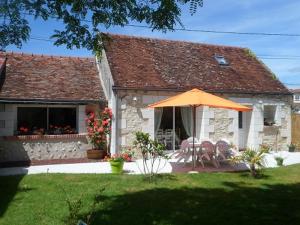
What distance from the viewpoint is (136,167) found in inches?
496

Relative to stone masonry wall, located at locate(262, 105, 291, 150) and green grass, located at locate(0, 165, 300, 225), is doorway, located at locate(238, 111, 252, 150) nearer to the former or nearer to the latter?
stone masonry wall, located at locate(262, 105, 291, 150)

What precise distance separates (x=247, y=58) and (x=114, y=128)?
30.6 feet

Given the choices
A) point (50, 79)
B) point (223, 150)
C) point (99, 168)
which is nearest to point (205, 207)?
point (223, 150)

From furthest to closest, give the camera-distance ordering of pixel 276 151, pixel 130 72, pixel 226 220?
pixel 276 151 < pixel 130 72 < pixel 226 220

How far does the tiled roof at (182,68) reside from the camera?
1521 cm

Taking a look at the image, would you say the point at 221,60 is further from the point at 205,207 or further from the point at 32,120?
the point at 205,207

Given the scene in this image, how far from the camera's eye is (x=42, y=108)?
14805 mm

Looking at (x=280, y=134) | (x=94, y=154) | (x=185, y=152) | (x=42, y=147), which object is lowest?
(x=94, y=154)

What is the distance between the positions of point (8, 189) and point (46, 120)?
6.20 m

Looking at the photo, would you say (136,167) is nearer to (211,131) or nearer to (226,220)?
(211,131)

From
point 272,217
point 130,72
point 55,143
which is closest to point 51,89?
point 55,143

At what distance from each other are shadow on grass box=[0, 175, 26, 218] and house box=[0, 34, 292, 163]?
136 inches

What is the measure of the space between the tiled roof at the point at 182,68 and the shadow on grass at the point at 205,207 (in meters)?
6.81

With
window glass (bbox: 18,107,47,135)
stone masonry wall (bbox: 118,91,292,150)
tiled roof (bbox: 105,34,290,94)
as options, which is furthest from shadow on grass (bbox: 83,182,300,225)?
window glass (bbox: 18,107,47,135)
